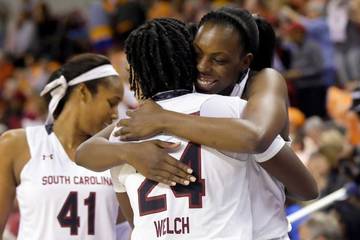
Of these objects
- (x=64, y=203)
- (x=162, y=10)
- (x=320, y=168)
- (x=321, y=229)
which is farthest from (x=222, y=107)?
(x=162, y=10)

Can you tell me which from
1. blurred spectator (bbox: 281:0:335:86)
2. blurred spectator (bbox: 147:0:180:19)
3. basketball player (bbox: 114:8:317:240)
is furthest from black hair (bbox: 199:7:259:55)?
blurred spectator (bbox: 147:0:180:19)

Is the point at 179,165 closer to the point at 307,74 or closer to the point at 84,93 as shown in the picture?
the point at 84,93

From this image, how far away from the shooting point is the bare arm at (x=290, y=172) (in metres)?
2.74

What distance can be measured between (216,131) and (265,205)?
0.36 metres

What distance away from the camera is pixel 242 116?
2.68 m

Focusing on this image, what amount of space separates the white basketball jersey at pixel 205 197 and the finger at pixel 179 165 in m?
0.02

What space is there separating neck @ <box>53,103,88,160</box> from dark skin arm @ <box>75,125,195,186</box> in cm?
94

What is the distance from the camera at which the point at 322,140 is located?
265 inches

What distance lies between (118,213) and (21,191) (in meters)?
0.42

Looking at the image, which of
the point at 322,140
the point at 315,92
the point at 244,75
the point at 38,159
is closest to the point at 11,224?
the point at 38,159

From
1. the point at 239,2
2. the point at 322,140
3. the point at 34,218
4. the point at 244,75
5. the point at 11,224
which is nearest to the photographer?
the point at 244,75

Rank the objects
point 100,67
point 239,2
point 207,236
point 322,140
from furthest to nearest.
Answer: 1. point 239,2
2. point 322,140
3. point 100,67
4. point 207,236

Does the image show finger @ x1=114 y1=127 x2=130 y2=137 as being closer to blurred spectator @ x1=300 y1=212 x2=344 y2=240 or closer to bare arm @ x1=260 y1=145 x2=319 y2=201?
bare arm @ x1=260 y1=145 x2=319 y2=201

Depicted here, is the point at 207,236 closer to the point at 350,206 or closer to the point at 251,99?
the point at 251,99
